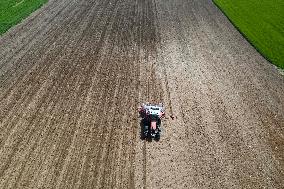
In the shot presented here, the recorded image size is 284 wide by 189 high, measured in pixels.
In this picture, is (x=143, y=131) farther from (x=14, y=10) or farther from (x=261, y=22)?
(x=261, y=22)

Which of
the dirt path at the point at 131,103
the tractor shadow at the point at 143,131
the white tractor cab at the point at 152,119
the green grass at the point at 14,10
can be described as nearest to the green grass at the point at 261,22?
the dirt path at the point at 131,103

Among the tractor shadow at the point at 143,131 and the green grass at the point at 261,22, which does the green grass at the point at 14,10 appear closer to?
the tractor shadow at the point at 143,131

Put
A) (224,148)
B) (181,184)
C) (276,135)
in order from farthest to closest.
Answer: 1. (276,135)
2. (224,148)
3. (181,184)

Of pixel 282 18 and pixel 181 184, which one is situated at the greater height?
pixel 181 184

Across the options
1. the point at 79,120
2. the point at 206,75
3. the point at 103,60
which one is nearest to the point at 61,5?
the point at 103,60

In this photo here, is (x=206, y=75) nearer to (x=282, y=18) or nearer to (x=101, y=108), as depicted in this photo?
(x=101, y=108)

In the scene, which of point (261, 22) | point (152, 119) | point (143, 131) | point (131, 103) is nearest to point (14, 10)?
point (131, 103)

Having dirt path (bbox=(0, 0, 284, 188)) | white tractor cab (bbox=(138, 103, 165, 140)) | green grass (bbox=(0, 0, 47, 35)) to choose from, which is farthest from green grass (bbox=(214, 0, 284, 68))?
green grass (bbox=(0, 0, 47, 35))
